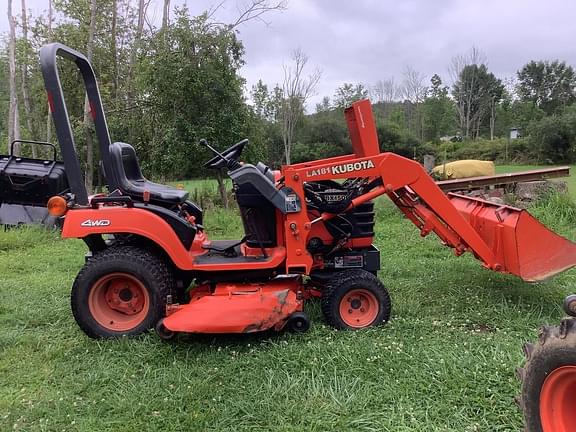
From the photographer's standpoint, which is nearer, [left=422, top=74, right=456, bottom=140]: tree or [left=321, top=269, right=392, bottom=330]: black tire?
[left=321, top=269, right=392, bottom=330]: black tire

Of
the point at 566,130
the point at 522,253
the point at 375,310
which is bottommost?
the point at 375,310

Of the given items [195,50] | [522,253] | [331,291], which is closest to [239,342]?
[331,291]

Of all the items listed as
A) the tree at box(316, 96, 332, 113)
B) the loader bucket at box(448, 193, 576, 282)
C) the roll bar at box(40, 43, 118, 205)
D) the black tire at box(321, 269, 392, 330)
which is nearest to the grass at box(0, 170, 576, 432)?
the black tire at box(321, 269, 392, 330)

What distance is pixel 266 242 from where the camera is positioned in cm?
438

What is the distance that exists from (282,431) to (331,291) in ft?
5.11

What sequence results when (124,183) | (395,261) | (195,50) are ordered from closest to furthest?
(124,183) < (395,261) < (195,50)

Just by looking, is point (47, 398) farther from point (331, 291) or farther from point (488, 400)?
point (488, 400)

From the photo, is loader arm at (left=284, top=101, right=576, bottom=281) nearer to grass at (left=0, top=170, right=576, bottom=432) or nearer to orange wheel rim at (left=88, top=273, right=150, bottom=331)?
grass at (left=0, top=170, right=576, bottom=432)

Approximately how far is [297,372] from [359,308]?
1.05 m

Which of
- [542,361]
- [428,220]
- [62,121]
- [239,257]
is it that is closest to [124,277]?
[239,257]

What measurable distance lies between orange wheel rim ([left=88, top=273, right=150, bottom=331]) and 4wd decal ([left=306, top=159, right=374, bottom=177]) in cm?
161

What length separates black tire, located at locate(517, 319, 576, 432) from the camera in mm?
2127

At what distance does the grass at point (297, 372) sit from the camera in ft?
9.45

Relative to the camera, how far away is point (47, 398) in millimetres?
3188
